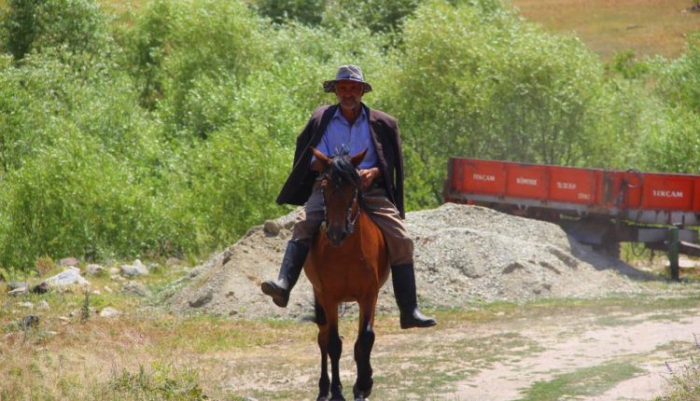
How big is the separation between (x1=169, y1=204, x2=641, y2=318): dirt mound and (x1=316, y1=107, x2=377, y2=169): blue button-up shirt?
322 inches

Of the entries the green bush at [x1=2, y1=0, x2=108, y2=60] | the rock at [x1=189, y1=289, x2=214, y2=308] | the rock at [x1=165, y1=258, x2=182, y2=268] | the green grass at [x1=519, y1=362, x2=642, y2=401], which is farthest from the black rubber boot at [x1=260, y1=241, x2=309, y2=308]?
the green bush at [x1=2, y1=0, x2=108, y2=60]

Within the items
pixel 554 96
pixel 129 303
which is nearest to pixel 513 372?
pixel 129 303

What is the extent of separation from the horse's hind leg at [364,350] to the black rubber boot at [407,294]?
1.27ft

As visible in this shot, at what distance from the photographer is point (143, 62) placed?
4428 cm

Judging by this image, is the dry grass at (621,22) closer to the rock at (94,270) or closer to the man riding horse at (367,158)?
the rock at (94,270)

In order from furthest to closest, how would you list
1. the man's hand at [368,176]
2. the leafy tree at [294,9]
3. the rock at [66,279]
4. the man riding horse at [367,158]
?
the leafy tree at [294,9], the rock at [66,279], the man riding horse at [367,158], the man's hand at [368,176]

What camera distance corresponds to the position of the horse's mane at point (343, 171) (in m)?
9.13

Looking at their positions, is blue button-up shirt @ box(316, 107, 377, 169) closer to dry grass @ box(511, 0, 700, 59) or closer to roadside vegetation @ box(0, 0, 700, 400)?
roadside vegetation @ box(0, 0, 700, 400)

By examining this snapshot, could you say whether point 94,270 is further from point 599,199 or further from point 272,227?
point 599,199

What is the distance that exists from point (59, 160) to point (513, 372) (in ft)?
55.8

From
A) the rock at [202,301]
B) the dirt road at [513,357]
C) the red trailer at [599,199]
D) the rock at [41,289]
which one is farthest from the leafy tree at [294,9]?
the dirt road at [513,357]

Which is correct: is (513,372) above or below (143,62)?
below

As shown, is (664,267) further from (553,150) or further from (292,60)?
(292,60)

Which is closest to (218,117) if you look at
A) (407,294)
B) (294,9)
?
(294,9)
